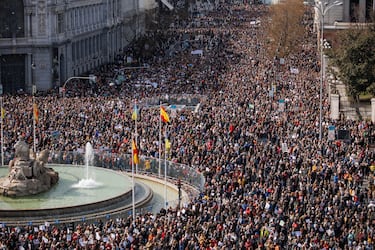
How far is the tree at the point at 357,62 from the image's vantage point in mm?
74750

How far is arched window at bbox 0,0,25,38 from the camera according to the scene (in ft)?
318

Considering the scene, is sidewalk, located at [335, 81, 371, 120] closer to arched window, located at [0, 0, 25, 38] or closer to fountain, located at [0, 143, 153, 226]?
fountain, located at [0, 143, 153, 226]

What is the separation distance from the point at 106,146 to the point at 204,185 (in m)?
12.0

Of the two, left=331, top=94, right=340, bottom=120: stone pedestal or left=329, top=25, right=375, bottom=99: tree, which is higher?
left=329, top=25, right=375, bottom=99: tree

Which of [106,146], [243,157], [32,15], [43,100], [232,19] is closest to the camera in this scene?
[243,157]

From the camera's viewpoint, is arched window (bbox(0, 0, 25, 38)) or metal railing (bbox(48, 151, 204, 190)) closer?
metal railing (bbox(48, 151, 204, 190))

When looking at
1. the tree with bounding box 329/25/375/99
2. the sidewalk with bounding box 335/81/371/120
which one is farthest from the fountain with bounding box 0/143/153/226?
the tree with bounding box 329/25/375/99

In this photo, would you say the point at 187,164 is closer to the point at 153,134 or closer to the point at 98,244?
the point at 153,134

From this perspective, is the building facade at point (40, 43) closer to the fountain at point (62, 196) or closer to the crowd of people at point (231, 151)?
the crowd of people at point (231, 151)

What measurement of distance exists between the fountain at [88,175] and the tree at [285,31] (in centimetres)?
5635

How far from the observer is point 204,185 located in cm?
→ 4997

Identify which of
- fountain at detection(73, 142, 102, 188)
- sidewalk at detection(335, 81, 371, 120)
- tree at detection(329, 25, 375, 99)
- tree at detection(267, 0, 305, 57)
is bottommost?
fountain at detection(73, 142, 102, 188)

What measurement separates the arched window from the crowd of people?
29.9 feet

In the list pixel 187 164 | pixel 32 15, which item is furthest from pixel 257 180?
pixel 32 15
